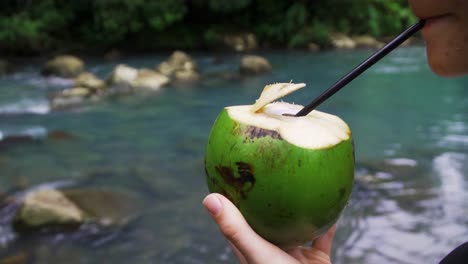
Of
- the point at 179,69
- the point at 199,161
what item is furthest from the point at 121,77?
the point at 199,161

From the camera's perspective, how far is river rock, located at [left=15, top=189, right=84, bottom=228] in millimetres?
3820

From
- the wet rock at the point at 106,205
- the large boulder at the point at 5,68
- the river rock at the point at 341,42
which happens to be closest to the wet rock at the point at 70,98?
the large boulder at the point at 5,68

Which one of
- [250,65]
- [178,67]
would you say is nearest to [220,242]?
[250,65]

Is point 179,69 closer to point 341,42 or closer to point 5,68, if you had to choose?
point 5,68

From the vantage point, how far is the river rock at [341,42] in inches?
606

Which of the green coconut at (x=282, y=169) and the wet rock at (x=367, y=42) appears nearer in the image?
the green coconut at (x=282, y=169)

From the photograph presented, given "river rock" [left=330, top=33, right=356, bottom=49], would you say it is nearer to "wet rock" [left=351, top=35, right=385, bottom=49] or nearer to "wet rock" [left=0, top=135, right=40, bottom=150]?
"wet rock" [left=351, top=35, right=385, bottom=49]

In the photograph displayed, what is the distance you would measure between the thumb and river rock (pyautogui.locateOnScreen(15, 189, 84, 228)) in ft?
9.83

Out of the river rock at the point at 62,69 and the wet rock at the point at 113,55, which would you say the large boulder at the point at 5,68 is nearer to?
the river rock at the point at 62,69

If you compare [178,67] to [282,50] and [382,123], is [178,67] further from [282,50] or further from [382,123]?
[382,123]

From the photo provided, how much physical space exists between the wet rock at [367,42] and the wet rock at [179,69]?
21.3 ft

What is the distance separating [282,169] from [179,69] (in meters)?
10.4

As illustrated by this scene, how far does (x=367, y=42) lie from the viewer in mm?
15688

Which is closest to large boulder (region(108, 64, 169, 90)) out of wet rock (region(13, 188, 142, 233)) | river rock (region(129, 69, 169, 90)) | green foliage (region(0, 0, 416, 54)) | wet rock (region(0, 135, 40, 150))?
river rock (region(129, 69, 169, 90))
